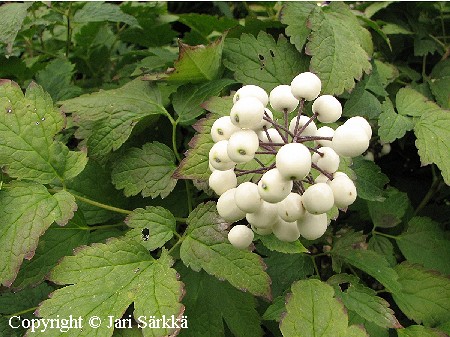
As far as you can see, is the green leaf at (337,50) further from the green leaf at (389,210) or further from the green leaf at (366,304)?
the green leaf at (366,304)

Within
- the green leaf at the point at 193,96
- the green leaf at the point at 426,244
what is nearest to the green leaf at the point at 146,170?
the green leaf at the point at 193,96

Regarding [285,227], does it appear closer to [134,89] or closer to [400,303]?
[400,303]

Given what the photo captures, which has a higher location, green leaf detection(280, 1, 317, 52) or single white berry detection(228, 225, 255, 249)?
green leaf detection(280, 1, 317, 52)

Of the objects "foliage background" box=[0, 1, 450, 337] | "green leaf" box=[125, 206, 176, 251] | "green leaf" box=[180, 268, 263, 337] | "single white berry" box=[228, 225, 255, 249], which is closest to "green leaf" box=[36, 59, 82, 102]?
"foliage background" box=[0, 1, 450, 337]

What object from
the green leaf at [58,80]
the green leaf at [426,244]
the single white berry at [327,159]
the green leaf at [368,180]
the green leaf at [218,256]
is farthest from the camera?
the green leaf at [58,80]

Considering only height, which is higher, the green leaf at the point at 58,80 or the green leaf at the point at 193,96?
the green leaf at the point at 193,96

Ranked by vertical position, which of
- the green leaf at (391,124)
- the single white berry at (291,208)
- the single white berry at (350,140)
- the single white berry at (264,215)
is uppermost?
the single white berry at (350,140)

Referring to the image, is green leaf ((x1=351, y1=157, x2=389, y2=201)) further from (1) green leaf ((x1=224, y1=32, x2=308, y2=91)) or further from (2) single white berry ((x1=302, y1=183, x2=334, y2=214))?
(2) single white berry ((x1=302, y1=183, x2=334, y2=214))
